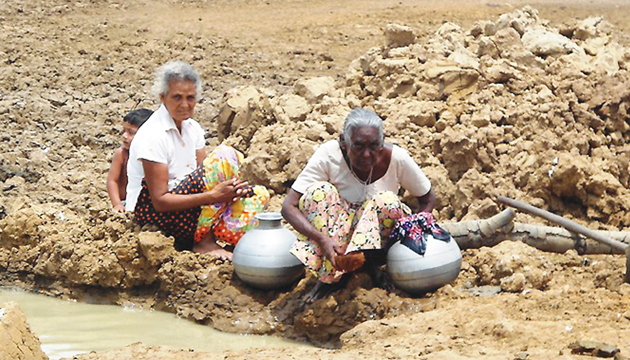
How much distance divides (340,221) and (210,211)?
0.96m

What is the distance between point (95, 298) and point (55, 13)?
1041 centimetres

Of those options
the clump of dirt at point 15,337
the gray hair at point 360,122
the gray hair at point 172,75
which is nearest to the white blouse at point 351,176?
the gray hair at point 360,122

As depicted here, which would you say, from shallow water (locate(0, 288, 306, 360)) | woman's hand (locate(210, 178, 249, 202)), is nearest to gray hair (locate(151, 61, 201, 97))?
woman's hand (locate(210, 178, 249, 202))

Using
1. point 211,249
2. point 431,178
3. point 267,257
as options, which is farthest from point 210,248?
point 431,178

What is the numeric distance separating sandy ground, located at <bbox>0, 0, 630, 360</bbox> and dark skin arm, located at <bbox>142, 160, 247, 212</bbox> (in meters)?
0.32

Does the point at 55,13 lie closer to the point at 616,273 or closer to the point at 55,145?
the point at 55,145

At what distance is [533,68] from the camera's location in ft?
24.4

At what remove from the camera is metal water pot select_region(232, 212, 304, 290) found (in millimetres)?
5621

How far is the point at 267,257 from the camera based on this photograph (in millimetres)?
5605

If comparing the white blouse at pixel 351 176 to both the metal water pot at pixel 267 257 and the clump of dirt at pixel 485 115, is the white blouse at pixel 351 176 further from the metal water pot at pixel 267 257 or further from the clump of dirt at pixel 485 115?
the clump of dirt at pixel 485 115

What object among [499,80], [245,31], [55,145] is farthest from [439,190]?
[245,31]

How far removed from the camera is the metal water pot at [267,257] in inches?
221

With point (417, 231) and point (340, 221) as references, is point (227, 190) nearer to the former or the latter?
point (340, 221)

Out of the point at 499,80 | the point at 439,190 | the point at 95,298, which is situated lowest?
the point at 95,298
